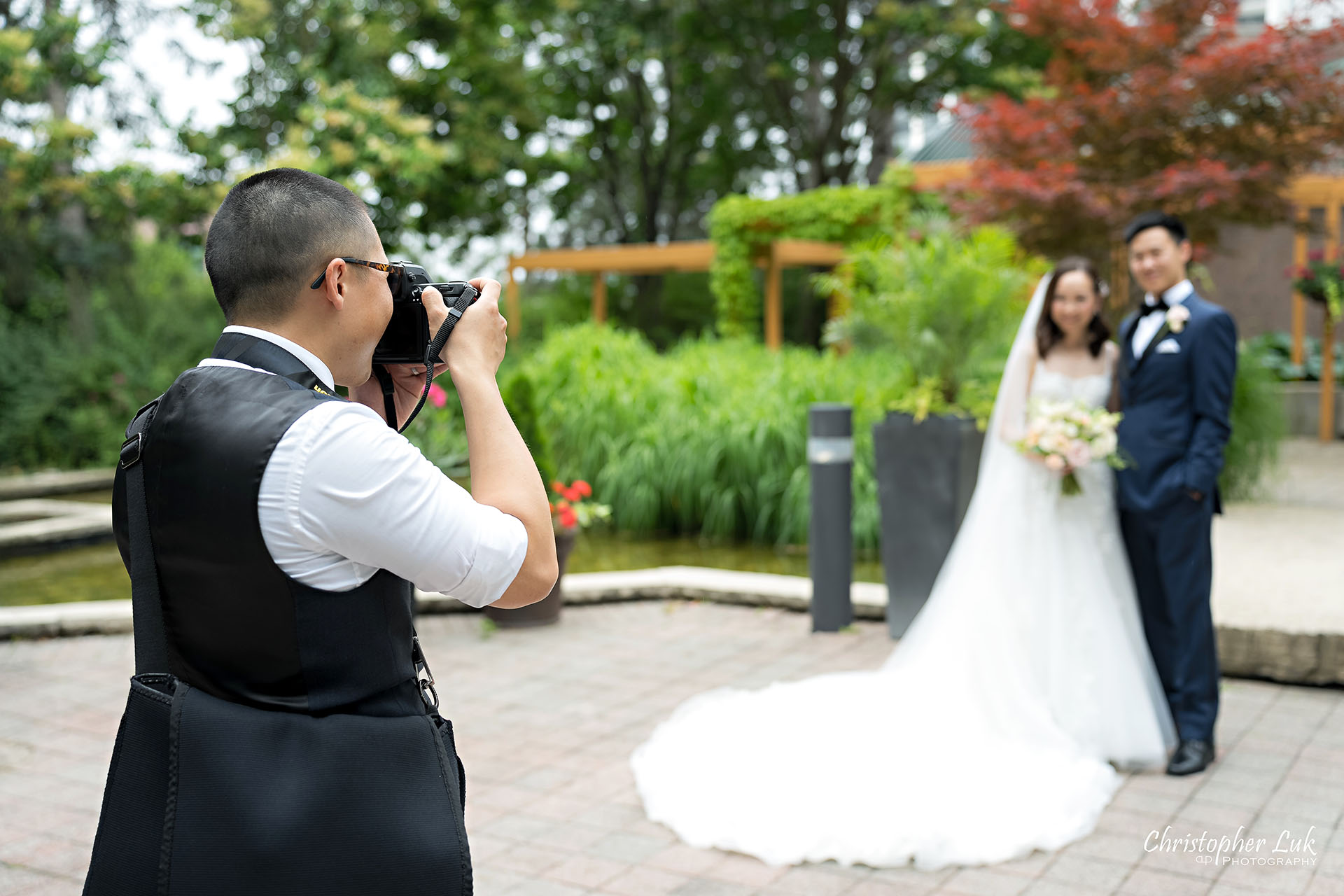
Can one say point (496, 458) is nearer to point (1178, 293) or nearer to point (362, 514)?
point (362, 514)

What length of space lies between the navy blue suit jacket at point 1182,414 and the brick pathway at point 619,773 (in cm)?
107

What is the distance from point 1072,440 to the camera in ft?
14.9

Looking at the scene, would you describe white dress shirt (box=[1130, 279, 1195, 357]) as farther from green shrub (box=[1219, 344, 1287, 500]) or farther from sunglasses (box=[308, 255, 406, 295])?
green shrub (box=[1219, 344, 1287, 500])

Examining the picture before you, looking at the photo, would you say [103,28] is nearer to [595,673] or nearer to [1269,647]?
[595,673]

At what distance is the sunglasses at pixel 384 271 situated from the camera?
161 cm

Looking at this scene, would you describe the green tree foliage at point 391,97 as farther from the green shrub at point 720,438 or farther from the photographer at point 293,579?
the photographer at point 293,579

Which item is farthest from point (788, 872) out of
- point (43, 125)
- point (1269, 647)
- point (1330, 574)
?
point (43, 125)

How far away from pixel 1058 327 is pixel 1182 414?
2.41 feet

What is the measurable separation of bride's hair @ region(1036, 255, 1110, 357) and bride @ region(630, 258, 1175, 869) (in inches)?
0.4

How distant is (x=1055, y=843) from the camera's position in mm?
3637

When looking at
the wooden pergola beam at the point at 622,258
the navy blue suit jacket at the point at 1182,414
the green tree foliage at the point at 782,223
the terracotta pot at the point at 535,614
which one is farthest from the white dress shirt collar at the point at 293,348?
the wooden pergola beam at the point at 622,258

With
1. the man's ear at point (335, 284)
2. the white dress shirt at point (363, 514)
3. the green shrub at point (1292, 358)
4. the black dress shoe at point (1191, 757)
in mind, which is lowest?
the black dress shoe at point (1191, 757)

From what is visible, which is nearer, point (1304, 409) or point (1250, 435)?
point (1250, 435)

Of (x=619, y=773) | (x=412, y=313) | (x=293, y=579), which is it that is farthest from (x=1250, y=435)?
(x=293, y=579)
